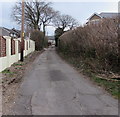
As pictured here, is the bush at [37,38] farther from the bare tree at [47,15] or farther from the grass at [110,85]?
the grass at [110,85]

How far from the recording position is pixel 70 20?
238ft

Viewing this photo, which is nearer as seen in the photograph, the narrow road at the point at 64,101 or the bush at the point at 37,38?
the narrow road at the point at 64,101

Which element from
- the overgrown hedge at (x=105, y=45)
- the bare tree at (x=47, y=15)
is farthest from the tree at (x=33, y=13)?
the overgrown hedge at (x=105, y=45)

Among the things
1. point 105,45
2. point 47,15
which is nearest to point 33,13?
point 47,15

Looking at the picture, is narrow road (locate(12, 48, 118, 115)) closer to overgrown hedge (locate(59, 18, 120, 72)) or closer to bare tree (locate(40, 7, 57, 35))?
overgrown hedge (locate(59, 18, 120, 72))

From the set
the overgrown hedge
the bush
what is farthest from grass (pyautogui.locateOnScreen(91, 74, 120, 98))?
the bush

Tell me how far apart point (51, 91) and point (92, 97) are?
1523mm

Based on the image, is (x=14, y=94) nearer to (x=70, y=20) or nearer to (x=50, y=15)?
(x=50, y=15)

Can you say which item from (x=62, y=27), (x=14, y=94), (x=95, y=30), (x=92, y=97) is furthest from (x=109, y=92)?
(x=62, y=27)

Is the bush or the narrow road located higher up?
the bush

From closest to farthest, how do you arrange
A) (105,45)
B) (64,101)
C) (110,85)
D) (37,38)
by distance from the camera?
(64,101), (110,85), (105,45), (37,38)

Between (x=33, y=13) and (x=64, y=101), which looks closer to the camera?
(x=64, y=101)

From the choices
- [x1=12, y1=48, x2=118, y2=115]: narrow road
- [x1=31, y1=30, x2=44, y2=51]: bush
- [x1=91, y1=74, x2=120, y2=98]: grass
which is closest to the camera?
[x1=12, y1=48, x2=118, y2=115]: narrow road

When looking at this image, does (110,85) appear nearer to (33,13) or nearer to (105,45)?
(105,45)
